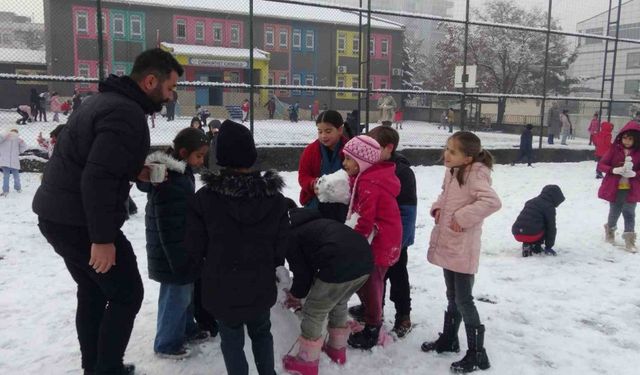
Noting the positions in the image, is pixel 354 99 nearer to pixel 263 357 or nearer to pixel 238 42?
pixel 263 357

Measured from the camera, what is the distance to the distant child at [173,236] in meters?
2.89

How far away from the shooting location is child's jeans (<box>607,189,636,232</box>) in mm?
6047

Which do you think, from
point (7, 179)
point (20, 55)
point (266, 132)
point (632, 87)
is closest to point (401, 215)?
point (7, 179)

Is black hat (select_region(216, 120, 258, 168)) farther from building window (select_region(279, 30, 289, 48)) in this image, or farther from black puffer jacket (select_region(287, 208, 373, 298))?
building window (select_region(279, 30, 289, 48))

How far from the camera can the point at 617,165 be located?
612cm

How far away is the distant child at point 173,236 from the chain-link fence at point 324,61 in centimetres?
541

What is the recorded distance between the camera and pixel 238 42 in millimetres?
21859

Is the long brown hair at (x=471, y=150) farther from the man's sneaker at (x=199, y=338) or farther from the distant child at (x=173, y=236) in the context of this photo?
the man's sneaker at (x=199, y=338)

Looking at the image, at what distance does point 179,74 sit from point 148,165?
52 centimetres

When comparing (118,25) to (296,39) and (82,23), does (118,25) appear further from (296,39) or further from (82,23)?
(296,39)

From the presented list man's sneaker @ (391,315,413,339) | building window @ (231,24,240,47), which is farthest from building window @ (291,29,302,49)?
man's sneaker @ (391,315,413,339)

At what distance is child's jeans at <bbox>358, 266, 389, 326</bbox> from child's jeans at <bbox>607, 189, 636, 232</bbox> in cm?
425

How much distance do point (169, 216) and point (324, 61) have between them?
843 inches

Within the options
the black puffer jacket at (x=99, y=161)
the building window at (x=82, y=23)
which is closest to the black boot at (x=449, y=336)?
the black puffer jacket at (x=99, y=161)
